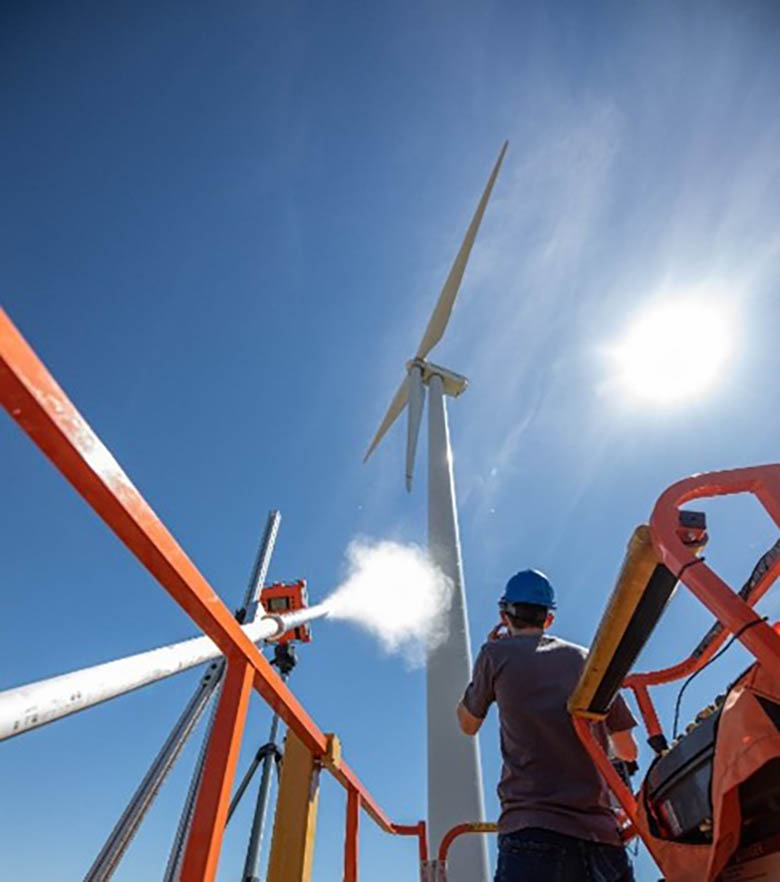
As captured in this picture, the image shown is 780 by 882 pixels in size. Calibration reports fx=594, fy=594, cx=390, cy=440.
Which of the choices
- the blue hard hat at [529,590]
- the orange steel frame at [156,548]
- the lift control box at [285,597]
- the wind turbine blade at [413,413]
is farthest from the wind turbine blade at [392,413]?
the orange steel frame at [156,548]

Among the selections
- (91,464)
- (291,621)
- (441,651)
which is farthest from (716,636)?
(441,651)

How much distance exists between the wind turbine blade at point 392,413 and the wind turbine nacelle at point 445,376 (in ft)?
1.90

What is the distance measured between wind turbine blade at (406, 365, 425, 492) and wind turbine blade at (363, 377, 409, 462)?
53 cm

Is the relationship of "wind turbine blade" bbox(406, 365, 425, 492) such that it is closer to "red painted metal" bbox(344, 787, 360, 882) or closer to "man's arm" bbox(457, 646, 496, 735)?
"red painted metal" bbox(344, 787, 360, 882)

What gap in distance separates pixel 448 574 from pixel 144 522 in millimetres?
8152

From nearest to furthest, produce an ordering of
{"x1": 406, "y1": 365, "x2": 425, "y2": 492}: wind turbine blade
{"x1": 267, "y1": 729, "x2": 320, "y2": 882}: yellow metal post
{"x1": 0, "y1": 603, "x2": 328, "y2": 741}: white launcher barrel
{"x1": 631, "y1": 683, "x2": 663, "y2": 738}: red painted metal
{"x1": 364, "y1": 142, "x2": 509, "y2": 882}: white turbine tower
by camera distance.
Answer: {"x1": 0, "y1": 603, "x2": 328, "y2": 741}: white launcher barrel < {"x1": 267, "y1": 729, "x2": 320, "y2": 882}: yellow metal post < {"x1": 631, "y1": 683, "x2": 663, "y2": 738}: red painted metal < {"x1": 364, "y1": 142, "x2": 509, "y2": 882}: white turbine tower < {"x1": 406, "y1": 365, "x2": 425, "y2": 492}: wind turbine blade

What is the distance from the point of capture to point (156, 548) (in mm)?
1588

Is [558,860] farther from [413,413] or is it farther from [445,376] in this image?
[445,376]

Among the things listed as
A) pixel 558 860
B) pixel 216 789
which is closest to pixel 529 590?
pixel 558 860

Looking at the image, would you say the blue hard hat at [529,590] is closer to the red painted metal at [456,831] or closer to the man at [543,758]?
the man at [543,758]

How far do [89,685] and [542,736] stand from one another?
220 centimetres

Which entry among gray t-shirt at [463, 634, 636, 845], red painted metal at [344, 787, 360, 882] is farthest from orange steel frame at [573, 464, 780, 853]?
red painted metal at [344, 787, 360, 882]

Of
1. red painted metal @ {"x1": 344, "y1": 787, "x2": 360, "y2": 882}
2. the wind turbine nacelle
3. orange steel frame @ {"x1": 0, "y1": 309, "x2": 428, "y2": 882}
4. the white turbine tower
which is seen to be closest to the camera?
orange steel frame @ {"x1": 0, "y1": 309, "x2": 428, "y2": 882}

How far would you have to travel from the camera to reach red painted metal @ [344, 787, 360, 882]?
11.5 feet
